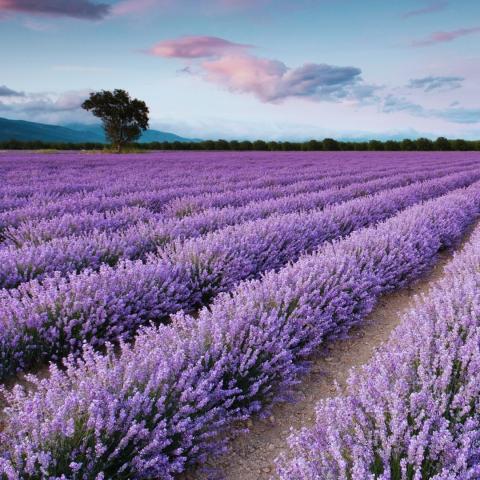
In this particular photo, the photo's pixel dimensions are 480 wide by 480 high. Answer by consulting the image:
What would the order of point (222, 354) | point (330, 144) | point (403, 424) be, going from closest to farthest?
point (403, 424), point (222, 354), point (330, 144)

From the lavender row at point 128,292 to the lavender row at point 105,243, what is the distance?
21 cm

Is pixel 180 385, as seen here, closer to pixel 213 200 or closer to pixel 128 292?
pixel 128 292

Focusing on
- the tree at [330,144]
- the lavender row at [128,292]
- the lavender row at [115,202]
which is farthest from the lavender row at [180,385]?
the tree at [330,144]

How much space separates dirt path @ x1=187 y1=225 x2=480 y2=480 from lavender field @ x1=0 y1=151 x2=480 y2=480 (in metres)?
0.05

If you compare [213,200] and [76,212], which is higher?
[213,200]

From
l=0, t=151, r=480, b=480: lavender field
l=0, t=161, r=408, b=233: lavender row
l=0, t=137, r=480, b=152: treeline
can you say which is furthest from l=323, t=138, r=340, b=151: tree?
l=0, t=151, r=480, b=480: lavender field

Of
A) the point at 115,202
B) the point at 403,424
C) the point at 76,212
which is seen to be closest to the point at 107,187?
the point at 115,202

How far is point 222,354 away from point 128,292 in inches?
45.9

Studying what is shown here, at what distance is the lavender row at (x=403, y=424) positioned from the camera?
1484mm

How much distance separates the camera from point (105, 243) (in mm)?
4340

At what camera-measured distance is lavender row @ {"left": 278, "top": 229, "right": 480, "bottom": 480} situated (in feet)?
4.87

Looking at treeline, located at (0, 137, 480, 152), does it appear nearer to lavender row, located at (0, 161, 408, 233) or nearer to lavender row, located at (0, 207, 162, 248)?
lavender row, located at (0, 161, 408, 233)

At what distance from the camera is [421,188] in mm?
9758

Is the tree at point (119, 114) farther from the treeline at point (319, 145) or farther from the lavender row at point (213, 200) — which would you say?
the lavender row at point (213, 200)
